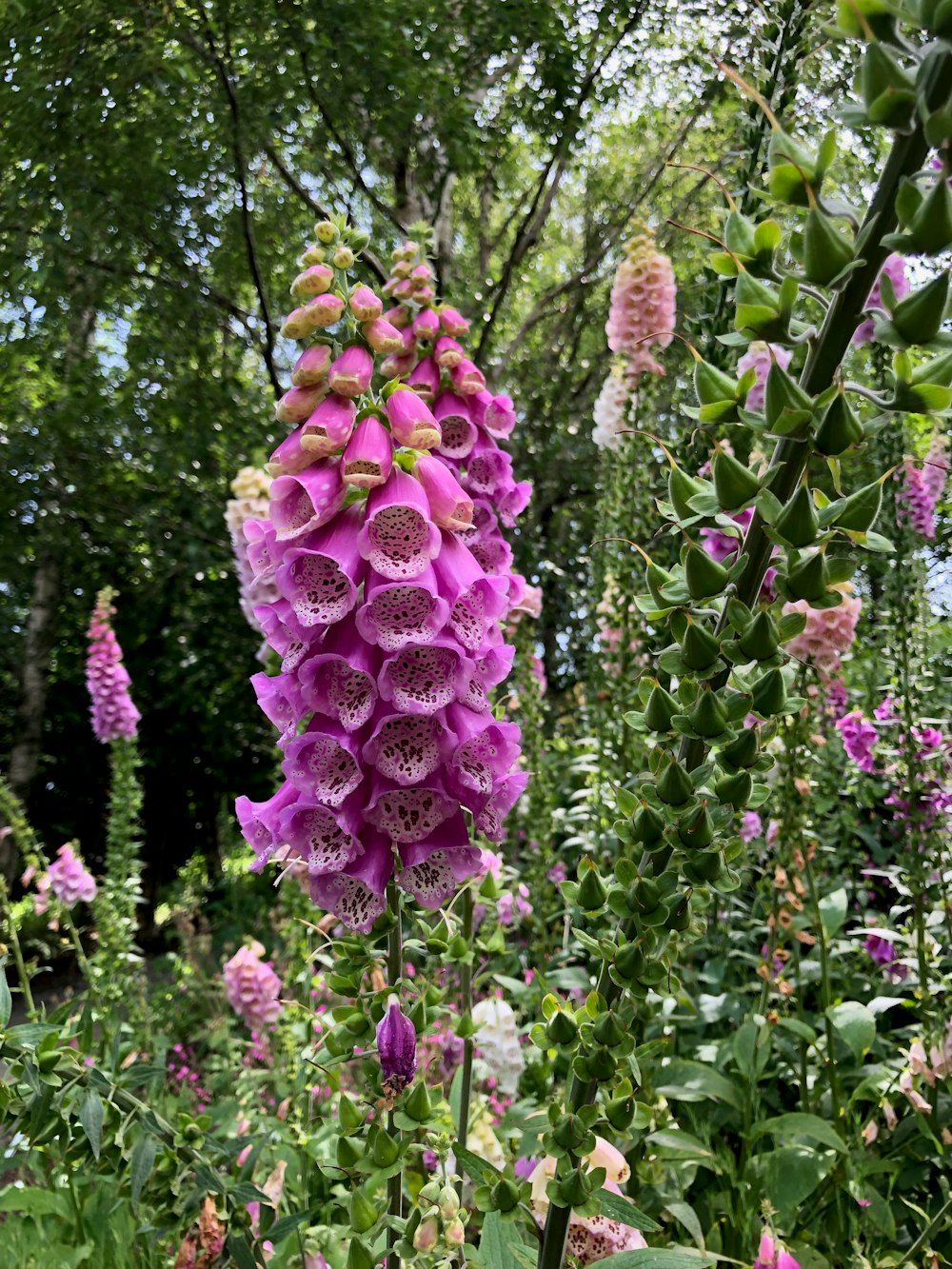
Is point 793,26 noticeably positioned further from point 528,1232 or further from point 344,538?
point 528,1232

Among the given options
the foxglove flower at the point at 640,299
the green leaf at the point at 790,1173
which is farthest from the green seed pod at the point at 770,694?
the foxglove flower at the point at 640,299

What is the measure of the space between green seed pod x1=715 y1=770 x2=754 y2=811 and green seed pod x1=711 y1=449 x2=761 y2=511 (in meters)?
0.23

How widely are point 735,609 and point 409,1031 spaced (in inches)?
23.0

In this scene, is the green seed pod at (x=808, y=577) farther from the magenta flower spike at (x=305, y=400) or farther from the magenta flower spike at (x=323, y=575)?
the magenta flower spike at (x=305, y=400)

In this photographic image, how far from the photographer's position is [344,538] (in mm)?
1022

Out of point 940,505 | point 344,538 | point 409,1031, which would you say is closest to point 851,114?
point 344,538

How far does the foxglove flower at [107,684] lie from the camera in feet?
12.6

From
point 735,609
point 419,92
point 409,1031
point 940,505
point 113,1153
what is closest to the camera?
point 735,609

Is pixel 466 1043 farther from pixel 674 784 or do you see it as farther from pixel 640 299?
pixel 640 299

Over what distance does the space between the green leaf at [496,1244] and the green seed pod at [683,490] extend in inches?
30.4

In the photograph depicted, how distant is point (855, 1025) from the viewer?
2.08m

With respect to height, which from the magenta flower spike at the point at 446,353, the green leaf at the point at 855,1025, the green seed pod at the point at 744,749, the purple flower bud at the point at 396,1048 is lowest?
the green leaf at the point at 855,1025

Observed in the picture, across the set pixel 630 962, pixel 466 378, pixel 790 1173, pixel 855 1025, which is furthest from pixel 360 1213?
pixel 855 1025

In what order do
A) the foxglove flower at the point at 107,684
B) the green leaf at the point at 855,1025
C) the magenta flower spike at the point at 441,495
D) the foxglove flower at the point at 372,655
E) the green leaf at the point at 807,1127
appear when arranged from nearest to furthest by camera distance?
the foxglove flower at the point at 372,655 < the magenta flower spike at the point at 441,495 < the green leaf at the point at 807,1127 < the green leaf at the point at 855,1025 < the foxglove flower at the point at 107,684
